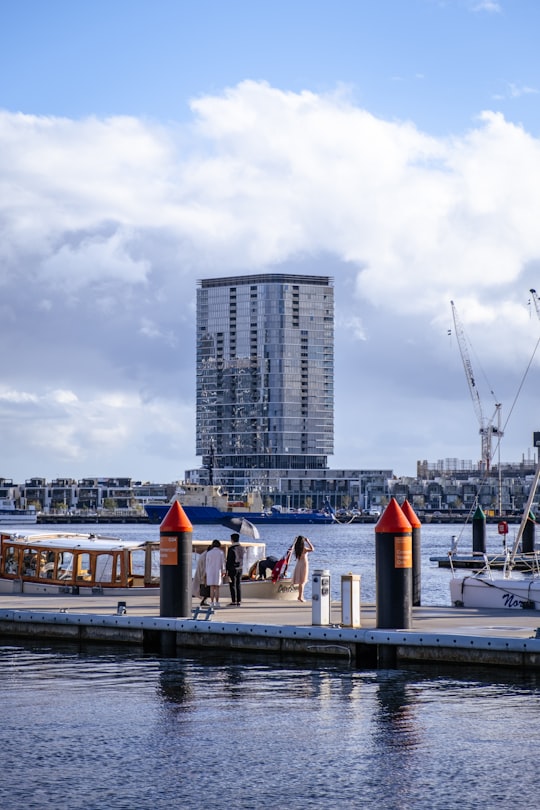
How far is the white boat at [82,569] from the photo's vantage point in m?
36.8

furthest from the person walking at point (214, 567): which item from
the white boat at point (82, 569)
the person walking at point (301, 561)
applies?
the white boat at point (82, 569)

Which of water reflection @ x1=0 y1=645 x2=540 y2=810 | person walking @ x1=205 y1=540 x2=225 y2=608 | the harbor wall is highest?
person walking @ x1=205 y1=540 x2=225 y2=608

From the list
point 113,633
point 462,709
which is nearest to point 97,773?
point 462,709

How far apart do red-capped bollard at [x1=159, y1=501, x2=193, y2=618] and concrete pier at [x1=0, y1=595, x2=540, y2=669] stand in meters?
0.52

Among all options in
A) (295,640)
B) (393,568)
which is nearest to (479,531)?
(295,640)

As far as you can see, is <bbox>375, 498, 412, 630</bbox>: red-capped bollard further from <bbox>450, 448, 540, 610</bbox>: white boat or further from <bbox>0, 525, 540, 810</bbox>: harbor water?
<bbox>450, 448, 540, 610</bbox>: white boat

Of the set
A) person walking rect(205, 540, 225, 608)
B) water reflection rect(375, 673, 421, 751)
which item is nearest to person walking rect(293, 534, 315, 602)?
person walking rect(205, 540, 225, 608)

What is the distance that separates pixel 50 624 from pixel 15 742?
11.3 m

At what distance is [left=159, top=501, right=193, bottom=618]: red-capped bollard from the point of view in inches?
1112

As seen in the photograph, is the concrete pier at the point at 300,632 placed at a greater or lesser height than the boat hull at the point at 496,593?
lesser

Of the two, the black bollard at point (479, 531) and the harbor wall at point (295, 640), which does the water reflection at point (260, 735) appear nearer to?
the harbor wall at point (295, 640)

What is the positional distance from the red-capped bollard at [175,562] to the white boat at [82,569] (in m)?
7.34

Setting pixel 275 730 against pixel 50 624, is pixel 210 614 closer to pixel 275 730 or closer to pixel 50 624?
pixel 50 624

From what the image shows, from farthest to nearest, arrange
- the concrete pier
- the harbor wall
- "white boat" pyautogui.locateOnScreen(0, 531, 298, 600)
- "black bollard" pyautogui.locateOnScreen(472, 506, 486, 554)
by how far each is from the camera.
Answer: "black bollard" pyautogui.locateOnScreen(472, 506, 486, 554) → "white boat" pyautogui.locateOnScreen(0, 531, 298, 600) → the concrete pier → the harbor wall
